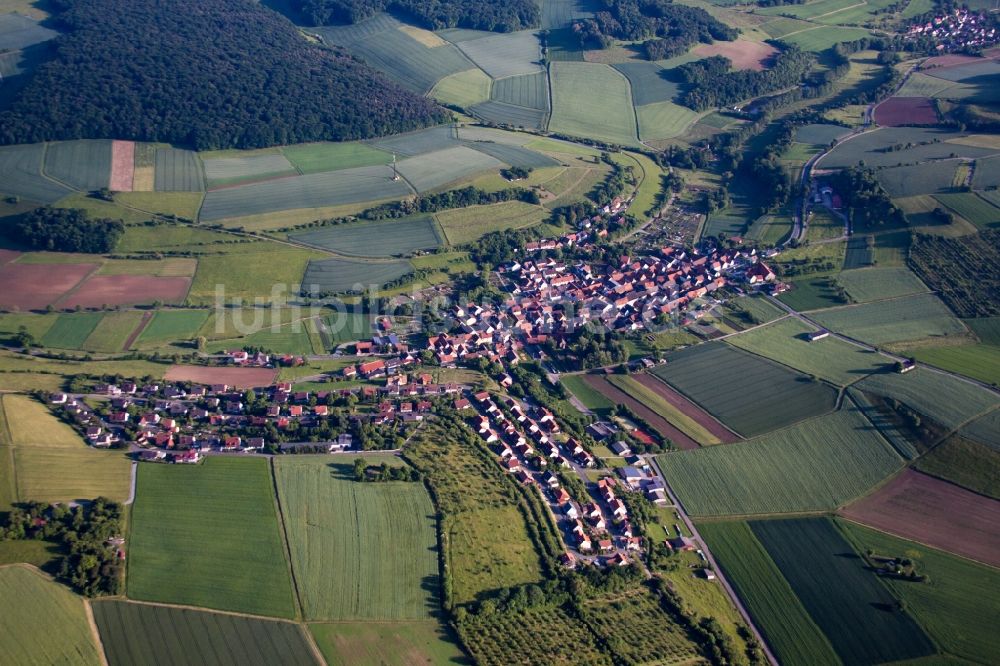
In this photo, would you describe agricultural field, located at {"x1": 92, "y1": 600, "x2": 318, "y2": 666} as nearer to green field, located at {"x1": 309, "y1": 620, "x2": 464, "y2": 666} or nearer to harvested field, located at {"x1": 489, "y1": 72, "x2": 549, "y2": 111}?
green field, located at {"x1": 309, "y1": 620, "x2": 464, "y2": 666}

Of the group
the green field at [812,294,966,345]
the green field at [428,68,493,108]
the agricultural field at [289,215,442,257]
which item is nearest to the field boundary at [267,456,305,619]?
the agricultural field at [289,215,442,257]

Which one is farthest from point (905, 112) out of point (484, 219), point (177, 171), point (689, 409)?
point (177, 171)

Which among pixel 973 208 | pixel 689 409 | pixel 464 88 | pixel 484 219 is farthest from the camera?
pixel 464 88

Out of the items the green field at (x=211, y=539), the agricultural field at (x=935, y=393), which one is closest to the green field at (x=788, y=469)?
the agricultural field at (x=935, y=393)

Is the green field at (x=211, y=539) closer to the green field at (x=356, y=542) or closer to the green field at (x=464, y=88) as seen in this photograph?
the green field at (x=356, y=542)

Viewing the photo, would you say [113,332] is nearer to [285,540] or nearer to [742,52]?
[285,540]

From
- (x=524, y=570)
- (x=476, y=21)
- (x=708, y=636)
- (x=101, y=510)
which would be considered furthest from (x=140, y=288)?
(x=476, y=21)
